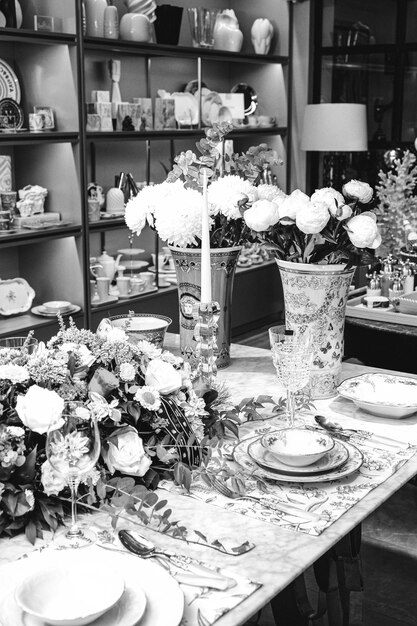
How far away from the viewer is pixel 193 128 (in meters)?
5.02

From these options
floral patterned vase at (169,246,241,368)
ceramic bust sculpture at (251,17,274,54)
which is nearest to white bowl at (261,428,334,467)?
floral patterned vase at (169,246,241,368)

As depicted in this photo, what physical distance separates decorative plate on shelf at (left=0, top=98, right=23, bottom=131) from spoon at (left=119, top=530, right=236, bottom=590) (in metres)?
3.10

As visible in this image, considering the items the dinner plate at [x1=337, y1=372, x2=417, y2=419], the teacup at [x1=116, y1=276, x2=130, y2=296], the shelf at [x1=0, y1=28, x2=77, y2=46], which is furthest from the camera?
the teacup at [x1=116, y1=276, x2=130, y2=296]

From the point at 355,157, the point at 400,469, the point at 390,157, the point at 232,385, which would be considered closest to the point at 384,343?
the point at 232,385

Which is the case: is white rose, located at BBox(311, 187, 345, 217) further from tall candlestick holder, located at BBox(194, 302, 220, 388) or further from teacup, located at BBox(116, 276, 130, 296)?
teacup, located at BBox(116, 276, 130, 296)

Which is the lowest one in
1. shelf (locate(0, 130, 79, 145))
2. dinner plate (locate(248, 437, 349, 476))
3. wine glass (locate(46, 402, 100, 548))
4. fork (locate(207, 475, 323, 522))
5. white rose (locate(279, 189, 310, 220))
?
fork (locate(207, 475, 323, 522))

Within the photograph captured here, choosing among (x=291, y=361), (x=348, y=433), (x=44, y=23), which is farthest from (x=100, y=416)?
(x=44, y=23)

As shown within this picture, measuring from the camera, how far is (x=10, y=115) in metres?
4.04

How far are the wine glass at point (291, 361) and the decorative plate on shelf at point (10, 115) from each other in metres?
2.67

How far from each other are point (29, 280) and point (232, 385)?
8.97 ft

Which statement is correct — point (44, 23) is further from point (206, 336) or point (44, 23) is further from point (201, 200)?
point (206, 336)

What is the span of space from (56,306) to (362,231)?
2.70m

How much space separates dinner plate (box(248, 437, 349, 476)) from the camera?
144 centimetres

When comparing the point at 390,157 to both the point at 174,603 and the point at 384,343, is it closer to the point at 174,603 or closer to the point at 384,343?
the point at 384,343
